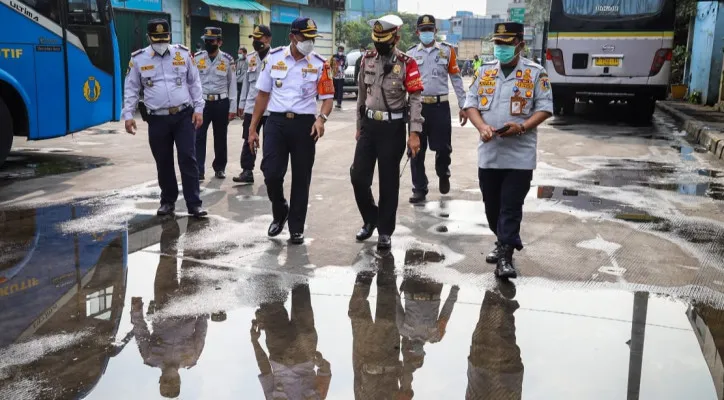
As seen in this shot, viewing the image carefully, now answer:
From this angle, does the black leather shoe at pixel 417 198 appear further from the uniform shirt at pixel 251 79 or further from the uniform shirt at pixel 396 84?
the uniform shirt at pixel 251 79

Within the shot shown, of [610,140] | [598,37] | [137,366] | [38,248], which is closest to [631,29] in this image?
[598,37]

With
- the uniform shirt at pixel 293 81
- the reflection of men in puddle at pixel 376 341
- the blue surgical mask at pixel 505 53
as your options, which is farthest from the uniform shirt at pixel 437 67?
the reflection of men in puddle at pixel 376 341

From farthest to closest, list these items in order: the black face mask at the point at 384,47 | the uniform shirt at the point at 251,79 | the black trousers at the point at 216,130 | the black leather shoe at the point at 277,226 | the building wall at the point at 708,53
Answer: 1. the building wall at the point at 708,53
2. the black trousers at the point at 216,130
3. the uniform shirt at the point at 251,79
4. the black leather shoe at the point at 277,226
5. the black face mask at the point at 384,47

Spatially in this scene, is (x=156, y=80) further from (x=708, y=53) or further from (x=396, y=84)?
(x=708, y=53)

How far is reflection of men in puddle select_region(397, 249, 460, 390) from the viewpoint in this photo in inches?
156

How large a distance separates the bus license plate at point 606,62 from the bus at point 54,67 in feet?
32.2

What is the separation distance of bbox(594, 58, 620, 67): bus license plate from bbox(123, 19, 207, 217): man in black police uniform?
36.0ft

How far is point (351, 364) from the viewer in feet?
12.6

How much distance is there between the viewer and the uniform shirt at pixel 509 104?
5289 millimetres

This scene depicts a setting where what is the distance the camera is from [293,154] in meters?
6.21

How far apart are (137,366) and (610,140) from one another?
11.4 metres

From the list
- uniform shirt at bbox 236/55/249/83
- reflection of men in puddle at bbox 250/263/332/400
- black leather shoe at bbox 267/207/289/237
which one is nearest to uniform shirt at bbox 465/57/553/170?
reflection of men in puddle at bbox 250/263/332/400

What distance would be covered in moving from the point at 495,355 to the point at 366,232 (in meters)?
2.56

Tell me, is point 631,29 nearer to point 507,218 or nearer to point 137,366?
point 507,218
